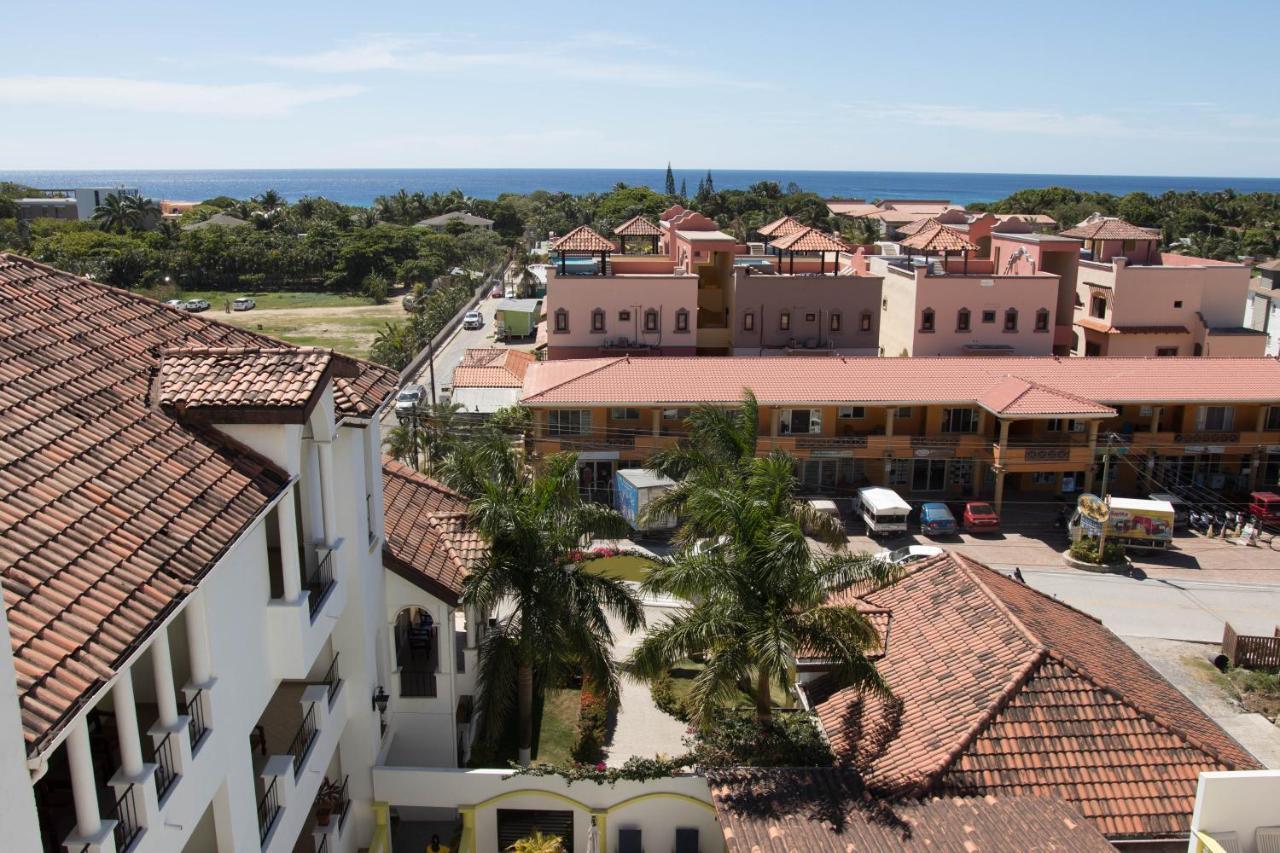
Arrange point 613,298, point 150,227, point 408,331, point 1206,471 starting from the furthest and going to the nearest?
point 150,227
point 408,331
point 613,298
point 1206,471

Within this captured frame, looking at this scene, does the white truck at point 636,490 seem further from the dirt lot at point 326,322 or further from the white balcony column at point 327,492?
the dirt lot at point 326,322

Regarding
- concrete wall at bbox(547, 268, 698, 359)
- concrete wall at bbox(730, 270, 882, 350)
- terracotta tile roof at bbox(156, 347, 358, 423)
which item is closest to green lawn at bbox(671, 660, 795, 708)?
terracotta tile roof at bbox(156, 347, 358, 423)

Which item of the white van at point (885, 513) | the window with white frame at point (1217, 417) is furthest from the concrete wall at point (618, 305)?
the window with white frame at point (1217, 417)

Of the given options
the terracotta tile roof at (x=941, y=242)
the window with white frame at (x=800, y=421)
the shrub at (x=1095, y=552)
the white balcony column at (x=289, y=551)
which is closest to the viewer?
the white balcony column at (x=289, y=551)

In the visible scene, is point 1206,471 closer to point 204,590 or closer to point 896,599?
point 896,599

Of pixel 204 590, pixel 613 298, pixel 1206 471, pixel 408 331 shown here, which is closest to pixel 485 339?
pixel 408 331

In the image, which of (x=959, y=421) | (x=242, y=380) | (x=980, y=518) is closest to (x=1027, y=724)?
(x=242, y=380)

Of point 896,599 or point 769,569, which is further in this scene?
point 896,599
